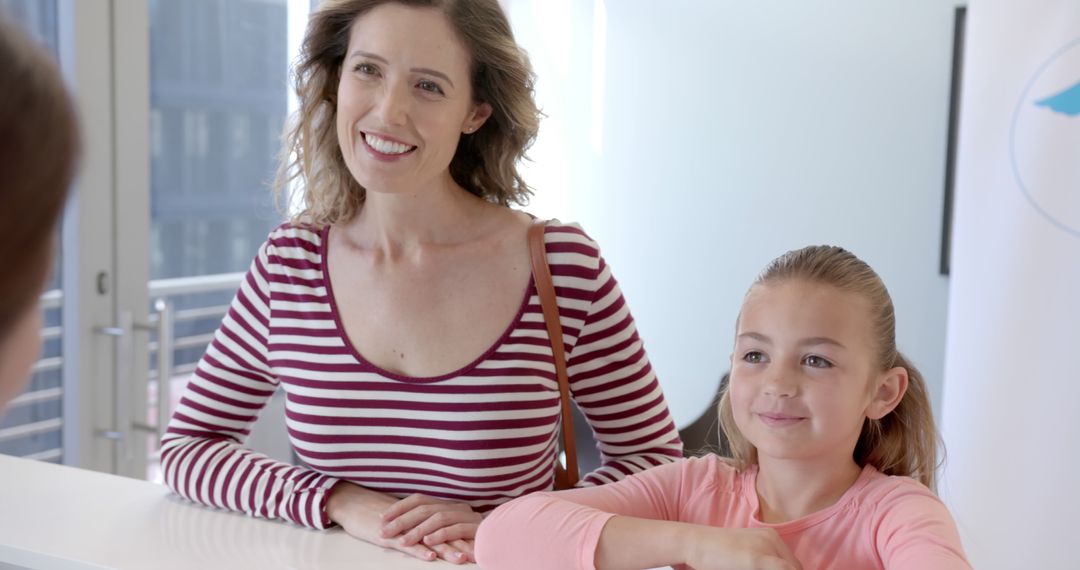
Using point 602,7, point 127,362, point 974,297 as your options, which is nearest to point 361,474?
point 127,362

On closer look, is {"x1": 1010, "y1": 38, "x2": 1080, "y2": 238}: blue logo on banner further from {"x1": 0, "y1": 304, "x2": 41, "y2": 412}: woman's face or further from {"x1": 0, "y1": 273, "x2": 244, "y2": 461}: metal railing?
{"x1": 0, "y1": 304, "x2": 41, "y2": 412}: woman's face

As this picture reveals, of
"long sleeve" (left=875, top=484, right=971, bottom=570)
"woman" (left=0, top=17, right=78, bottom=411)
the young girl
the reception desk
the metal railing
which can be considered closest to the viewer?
"woman" (left=0, top=17, right=78, bottom=411)

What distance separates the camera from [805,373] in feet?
4.86

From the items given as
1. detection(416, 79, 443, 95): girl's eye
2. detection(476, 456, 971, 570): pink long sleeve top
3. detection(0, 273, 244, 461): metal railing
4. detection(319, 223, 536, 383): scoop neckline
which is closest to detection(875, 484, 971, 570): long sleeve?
detection(476, 456, 971, 570): pink long sleeve top

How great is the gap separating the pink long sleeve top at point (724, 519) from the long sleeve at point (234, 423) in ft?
1.24

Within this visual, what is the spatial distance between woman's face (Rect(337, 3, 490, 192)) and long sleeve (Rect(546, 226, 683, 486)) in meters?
0.25

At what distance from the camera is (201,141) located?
3830 millimetres

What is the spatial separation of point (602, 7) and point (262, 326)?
3.58 m

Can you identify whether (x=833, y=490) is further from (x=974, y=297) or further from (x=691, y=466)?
(x=974, y=297)

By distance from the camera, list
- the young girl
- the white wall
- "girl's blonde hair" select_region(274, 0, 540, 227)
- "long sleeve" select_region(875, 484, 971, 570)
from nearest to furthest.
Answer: "long sleeve" select_region(875, 484, 971, 570) → the young girl → "girl's blonde hair" select_region(274, 0, 540, 227) → the white wall

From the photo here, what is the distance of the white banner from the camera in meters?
3.53

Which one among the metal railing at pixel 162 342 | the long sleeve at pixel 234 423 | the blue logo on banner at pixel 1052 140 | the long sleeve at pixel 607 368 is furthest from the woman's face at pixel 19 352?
the blue logo on banner at pixel 1052 140

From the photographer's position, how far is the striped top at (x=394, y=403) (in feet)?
5.88

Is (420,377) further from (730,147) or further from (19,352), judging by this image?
(730,147)
